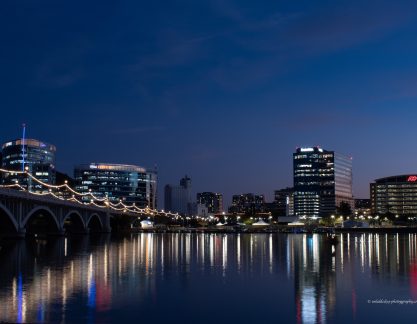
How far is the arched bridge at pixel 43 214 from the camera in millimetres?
102500

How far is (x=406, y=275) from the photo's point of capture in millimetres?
48250

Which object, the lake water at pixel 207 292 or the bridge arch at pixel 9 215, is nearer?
the lake water at pixel 207 292

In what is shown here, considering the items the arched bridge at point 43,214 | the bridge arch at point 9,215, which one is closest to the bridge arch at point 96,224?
the arched bridge at point 43,214

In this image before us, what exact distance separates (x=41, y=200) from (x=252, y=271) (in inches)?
2800

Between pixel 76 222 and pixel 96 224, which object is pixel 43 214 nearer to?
pixel 76 222

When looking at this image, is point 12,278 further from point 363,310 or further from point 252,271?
point 363,310

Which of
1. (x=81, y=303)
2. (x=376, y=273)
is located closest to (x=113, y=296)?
(x=81, y=303)

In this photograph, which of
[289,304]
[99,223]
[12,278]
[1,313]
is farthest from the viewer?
[99,223]

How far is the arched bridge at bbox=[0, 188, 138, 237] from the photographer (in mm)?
102500

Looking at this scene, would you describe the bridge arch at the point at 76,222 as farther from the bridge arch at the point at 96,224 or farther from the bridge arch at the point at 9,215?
the bridge arch at the point at 9,215

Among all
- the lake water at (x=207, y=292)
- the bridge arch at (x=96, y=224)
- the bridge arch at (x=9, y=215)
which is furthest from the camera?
the bridge arch at (x=96, y=224)

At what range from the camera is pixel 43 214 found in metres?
135

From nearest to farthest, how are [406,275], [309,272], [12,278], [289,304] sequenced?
[289,304] → [12,278] → [406,275] → [309,272]

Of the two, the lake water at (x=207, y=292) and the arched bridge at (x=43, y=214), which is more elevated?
the arched bridge at (x=43, y=214)
